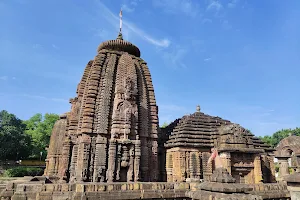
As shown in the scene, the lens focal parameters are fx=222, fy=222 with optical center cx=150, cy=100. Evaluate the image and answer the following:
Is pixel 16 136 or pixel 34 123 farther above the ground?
pixel 34 123

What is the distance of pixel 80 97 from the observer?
598 inches

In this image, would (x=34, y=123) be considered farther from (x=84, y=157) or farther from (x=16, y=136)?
(x=84, y=157)

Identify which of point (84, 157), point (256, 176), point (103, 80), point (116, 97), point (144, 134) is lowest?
point (256, 176)

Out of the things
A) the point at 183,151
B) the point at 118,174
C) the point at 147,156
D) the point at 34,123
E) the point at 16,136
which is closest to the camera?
the point at 118,174

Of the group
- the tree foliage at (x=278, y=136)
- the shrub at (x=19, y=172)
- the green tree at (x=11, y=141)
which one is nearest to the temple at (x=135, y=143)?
the shrub at (x=19, y=172)

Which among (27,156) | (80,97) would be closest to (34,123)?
(27,156)

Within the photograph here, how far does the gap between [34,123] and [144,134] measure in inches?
1596

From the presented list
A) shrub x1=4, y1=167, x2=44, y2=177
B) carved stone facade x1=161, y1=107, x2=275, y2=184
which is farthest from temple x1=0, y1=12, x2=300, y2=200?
shrub x1=4, y1=167, x2=44, y2=177

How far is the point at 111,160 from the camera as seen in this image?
39.0ft

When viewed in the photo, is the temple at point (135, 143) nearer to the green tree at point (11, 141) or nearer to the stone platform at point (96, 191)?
the stone platform at point (96, 191)

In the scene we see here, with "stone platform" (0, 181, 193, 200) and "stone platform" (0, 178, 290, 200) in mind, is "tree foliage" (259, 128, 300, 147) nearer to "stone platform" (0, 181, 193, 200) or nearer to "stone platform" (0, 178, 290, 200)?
"stone platform" (0, 178, 290, 200)

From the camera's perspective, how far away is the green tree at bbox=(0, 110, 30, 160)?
3625 centimetres

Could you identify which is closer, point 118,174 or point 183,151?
point 118,174

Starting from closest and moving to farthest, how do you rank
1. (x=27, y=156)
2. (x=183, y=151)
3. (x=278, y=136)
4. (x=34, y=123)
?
(x=183, y=151) → (x=27, y=156) → (x=34, y=123) → (x=278, y=136)
